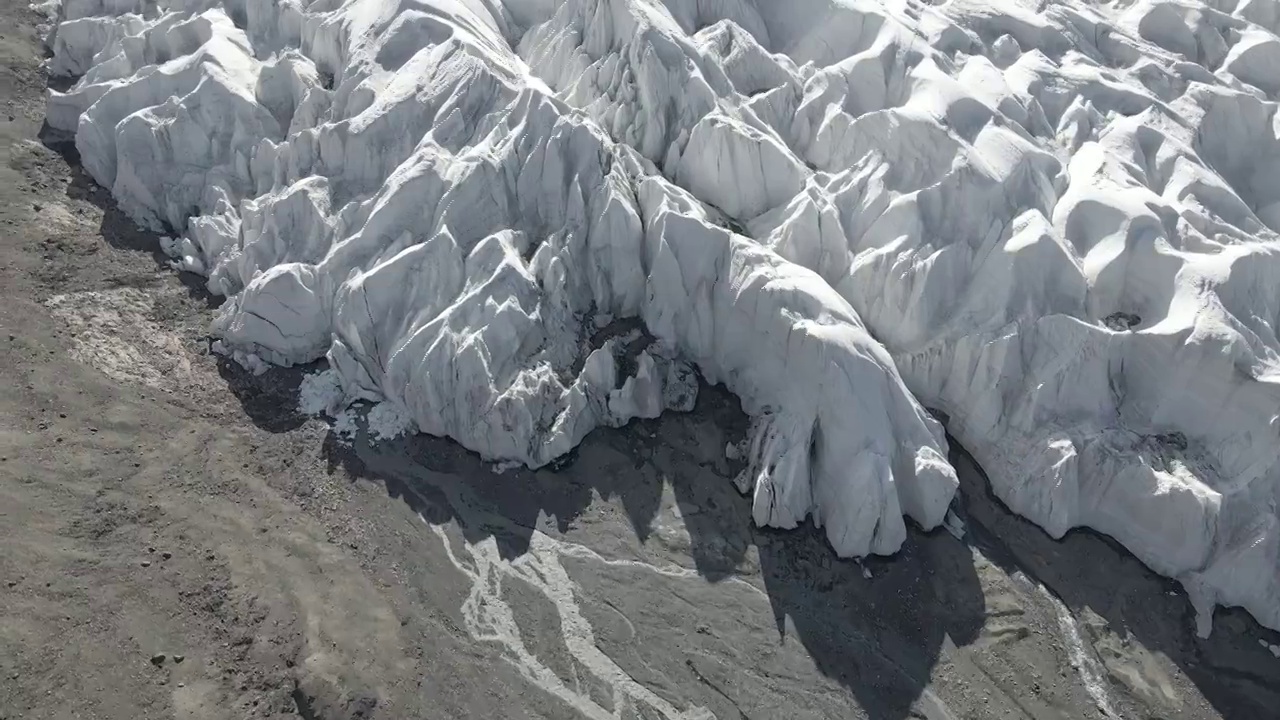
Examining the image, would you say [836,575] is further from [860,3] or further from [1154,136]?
[860,3]

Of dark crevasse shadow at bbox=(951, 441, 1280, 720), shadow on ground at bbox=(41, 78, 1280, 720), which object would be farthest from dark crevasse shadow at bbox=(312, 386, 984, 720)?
dark crevasse shadow at bbox=(951, 441, 1280, 720)

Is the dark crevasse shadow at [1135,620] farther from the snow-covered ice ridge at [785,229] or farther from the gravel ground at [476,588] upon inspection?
the snow-covered ice ridge at [785,229]

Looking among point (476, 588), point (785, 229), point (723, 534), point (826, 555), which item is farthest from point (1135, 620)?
point (476, 588)

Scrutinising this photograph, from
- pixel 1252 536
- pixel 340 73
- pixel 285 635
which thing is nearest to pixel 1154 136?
pixel 1252 536

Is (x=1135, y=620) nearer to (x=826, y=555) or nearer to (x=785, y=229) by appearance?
(x=826, y=555)

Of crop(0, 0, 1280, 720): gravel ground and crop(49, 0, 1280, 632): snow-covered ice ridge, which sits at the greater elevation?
crop(49, 0, 1280, 632): snow-covered ice ridge

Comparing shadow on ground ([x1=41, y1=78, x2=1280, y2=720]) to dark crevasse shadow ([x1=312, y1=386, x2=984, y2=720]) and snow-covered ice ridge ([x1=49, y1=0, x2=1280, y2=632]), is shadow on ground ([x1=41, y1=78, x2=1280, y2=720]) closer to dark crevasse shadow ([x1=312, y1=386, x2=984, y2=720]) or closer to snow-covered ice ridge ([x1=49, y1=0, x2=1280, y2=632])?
dark crevasse shadow ([x1=312, y1=386, x2=984, y2=720])

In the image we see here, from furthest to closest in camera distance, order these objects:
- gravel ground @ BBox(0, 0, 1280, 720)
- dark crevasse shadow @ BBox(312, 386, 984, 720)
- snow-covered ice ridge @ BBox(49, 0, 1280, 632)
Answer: snow-covered ice ridge @ BBox(49, 0, 1280, 632) → dark crevasse shadow @ BBox(312, 386, 984, 720) → gravel ground @ BBox(0, 0, 1280, 720)
